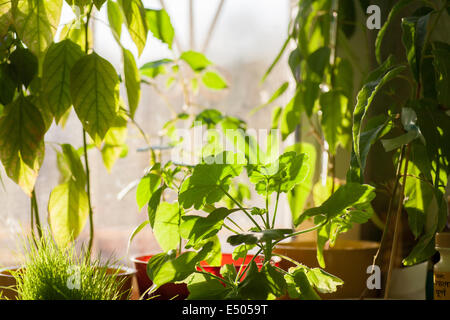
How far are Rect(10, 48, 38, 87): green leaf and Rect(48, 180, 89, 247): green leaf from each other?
179 millimetres

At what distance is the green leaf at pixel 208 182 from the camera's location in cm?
53

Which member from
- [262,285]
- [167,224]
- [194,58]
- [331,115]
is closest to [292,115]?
[331,115]

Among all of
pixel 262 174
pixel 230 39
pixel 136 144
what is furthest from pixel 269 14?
pixel 262 174

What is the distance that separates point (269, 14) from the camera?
1753 millimetres

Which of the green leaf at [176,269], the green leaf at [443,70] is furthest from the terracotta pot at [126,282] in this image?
the green leaf at [443,70]

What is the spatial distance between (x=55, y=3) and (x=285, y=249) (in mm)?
519

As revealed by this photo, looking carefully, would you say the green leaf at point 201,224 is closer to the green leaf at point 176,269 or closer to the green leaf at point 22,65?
the green leaf at point 176,269

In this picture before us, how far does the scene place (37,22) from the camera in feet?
2.12

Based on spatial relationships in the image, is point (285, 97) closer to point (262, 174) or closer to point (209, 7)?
point (209, 7)

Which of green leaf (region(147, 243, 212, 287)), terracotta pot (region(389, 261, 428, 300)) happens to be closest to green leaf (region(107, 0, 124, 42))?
green leaf (region(147, 243, 212, 287))

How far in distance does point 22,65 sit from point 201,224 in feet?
1.03

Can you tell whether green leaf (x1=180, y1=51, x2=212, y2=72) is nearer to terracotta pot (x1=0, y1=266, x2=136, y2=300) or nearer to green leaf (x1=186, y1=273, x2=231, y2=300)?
terracotta pot (x1=0, y1=266, x2=136, y2=300)

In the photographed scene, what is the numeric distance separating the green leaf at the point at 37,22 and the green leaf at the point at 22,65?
2 centimetres
